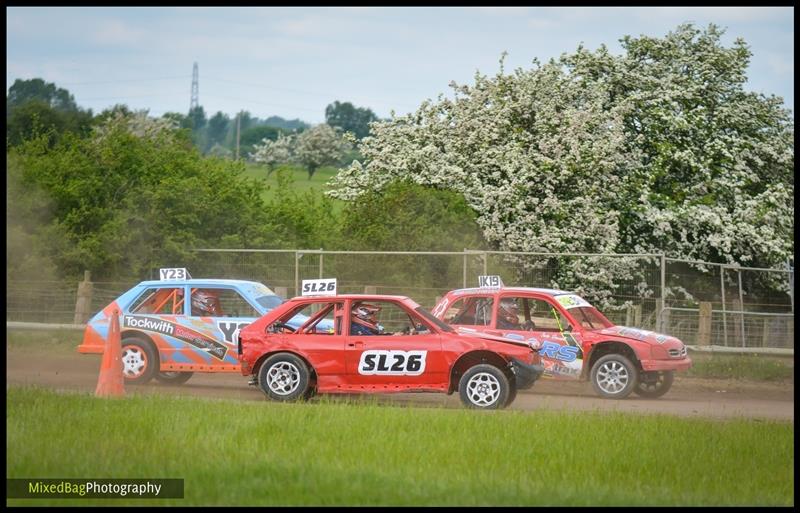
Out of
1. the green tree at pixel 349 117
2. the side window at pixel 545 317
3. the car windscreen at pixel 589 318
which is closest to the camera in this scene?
the side window at pixel 545 317

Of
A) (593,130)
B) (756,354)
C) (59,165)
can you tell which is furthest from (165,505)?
(593,130)

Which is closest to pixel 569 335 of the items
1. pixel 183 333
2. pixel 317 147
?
pixel 183 333

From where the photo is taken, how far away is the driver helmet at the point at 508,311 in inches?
702

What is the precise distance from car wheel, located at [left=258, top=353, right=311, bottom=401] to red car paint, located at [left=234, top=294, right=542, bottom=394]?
0.09 m

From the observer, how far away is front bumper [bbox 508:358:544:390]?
594 inches

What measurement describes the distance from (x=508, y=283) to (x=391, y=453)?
14.6 metres

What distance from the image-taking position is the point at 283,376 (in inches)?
609

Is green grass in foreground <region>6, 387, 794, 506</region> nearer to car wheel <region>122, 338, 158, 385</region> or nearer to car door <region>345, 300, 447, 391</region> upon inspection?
car door <region>345, 300, 447, 391</region>

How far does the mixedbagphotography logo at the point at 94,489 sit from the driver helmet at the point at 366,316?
22.1ft

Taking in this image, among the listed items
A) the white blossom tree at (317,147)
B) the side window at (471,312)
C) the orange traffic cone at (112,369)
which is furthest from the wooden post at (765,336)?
the white blossom tree at (317,147)

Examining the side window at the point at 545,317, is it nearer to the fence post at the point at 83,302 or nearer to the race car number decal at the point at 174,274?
the race car number decal at the point at 174,274

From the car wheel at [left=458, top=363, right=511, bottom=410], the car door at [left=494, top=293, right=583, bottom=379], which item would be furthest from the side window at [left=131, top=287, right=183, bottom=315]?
the car wheel at [left=458, top=363, right=511, bottom=410]

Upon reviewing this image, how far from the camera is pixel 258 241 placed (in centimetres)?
3091

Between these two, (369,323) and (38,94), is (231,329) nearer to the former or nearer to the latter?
(369,323)
